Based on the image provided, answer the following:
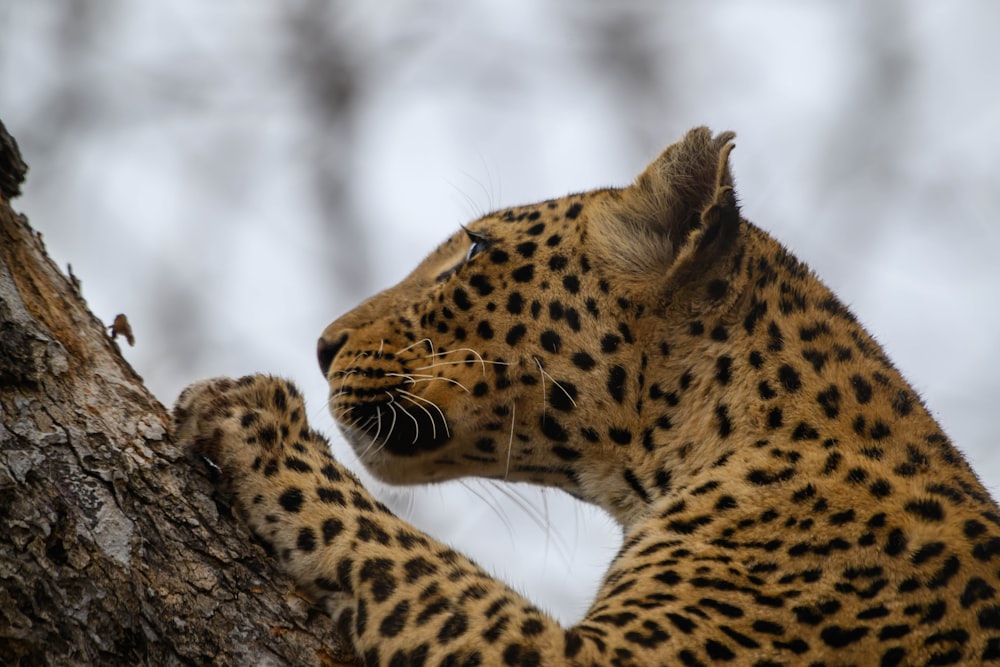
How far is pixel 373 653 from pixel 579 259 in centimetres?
239

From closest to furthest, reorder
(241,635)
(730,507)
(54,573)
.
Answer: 1. (54,573)
2. (241,635)
3. (730,507)

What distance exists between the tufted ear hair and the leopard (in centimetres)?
1

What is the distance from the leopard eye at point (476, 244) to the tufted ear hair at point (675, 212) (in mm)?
672

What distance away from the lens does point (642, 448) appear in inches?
216

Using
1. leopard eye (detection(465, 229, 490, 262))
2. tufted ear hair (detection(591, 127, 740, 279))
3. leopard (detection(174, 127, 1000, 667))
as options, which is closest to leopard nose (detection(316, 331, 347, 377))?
leopard (detection(174, 127, 1000, 667))

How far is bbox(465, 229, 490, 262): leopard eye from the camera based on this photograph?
6.33 meters

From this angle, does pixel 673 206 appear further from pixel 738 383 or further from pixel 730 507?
pixel 730 507

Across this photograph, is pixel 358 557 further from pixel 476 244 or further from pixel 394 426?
pixel 476 244

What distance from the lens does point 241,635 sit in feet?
14.1

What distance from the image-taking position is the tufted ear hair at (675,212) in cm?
543

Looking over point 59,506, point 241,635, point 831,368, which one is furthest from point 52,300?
point 831,368

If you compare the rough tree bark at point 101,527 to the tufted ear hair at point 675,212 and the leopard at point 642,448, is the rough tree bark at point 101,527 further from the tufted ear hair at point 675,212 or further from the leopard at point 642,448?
the tufted ear hair at point 675,212

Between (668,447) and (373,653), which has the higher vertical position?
(668,447)

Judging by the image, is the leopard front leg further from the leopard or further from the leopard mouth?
the leopard mouth
